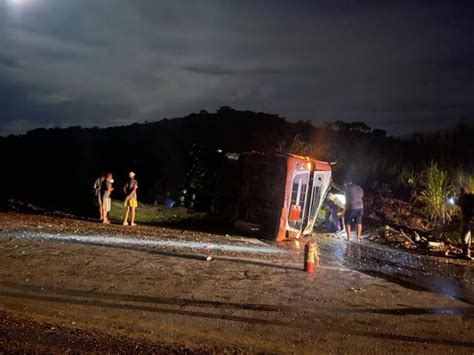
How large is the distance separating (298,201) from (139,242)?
469 cm

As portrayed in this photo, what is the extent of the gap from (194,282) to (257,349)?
3011mm

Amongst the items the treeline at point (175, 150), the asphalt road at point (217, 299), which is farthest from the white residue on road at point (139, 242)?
the treeline at point (175, 150)

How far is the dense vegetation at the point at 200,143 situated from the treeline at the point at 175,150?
67 millimetres

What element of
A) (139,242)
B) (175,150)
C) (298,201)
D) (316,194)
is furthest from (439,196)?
(175,150)

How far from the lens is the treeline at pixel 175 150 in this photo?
2477 centimetres

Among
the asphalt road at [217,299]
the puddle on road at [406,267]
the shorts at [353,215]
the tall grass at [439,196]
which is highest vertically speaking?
the tall grass at [439,196]

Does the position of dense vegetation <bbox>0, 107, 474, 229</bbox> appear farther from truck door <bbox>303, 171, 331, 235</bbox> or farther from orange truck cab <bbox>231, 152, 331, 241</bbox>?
orange truck cab <bbox>231, 152, 331, 241</bbox>

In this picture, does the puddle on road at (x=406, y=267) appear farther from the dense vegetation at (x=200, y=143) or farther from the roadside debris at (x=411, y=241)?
the dense vegetation at (x=200, y=143)

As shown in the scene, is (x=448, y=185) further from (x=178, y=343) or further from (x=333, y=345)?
(x=178, y=343)

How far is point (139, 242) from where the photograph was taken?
11930 mm

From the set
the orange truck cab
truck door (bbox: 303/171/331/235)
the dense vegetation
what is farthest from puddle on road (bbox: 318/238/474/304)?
the dense vegetation

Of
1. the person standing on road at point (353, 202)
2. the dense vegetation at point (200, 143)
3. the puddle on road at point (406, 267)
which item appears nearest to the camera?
the puddle on road at point (406, 267)

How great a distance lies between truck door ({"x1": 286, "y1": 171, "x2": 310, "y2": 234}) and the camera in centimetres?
1334

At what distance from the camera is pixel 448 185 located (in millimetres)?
17688
